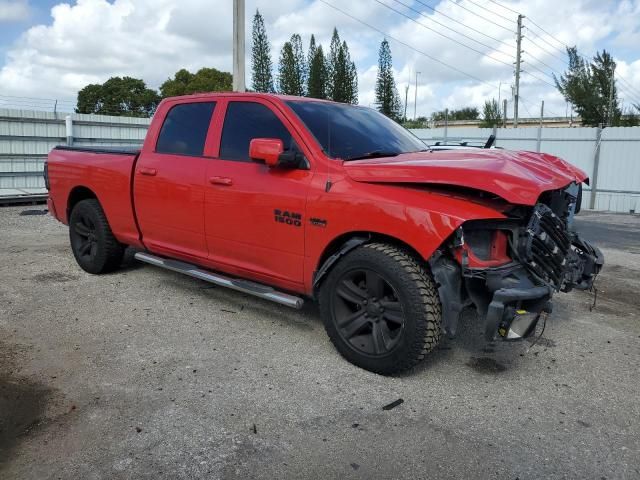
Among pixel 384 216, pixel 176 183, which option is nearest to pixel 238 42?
pixel 176 183

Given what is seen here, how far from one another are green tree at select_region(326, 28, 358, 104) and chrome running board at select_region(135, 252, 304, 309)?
1917 inches

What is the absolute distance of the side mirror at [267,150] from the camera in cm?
380

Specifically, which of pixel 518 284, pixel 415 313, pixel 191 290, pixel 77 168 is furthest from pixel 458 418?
pixel 77 168

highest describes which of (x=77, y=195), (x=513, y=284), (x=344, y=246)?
(x=77, y=195)

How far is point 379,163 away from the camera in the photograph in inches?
143

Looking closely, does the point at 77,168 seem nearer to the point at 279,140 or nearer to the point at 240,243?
the point at 240,243

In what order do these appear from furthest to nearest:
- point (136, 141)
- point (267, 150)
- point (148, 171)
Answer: point (136, 141), point (148, 171), point (267, 150)

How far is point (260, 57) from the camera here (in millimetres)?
49719

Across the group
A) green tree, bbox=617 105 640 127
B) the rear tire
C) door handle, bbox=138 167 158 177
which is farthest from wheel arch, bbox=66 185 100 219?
green tree, bbox=617 105 640 127

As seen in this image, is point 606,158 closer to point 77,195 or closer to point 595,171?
point 595,171

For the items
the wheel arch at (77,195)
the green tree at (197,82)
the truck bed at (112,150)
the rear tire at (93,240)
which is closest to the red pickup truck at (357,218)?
the truck bed at (112,150)

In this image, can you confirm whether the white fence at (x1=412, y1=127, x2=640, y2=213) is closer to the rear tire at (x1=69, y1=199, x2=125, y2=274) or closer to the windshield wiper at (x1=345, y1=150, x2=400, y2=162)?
the windshield wiper at (x1=345, y1=150, x2=400, y2=162)

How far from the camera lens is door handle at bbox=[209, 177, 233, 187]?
4.32m

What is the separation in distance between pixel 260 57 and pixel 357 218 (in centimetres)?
4940
